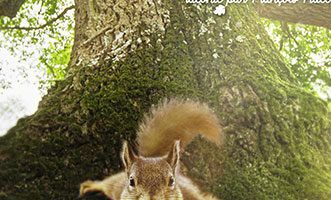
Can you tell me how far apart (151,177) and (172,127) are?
1.04 feet

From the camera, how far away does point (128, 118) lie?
71.7 inches

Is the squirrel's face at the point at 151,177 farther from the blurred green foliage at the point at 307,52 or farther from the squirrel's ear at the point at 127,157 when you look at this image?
the blurred green foliage at the point at 307,52

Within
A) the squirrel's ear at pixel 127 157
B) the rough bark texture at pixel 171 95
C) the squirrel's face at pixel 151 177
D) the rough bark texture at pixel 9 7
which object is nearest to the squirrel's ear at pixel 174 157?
the squirrel's face at pixel 151 177

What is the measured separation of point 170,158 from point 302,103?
0.89 metres

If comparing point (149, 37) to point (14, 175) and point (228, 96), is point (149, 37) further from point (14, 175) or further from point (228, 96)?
point (14, 175)

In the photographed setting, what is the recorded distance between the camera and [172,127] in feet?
5.57

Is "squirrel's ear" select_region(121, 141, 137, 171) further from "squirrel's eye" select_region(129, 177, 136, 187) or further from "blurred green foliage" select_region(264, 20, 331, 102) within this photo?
"blurred green foliage" select_region(264, 20, 331, 102)

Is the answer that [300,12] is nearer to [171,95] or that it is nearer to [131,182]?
[171,95]

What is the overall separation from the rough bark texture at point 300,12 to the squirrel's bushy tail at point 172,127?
2.74 m

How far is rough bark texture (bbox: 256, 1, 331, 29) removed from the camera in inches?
161

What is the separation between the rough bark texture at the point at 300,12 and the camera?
4090 millimetres

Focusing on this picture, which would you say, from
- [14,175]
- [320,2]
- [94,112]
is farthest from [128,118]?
[320,2]

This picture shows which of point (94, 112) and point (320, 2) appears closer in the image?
point (94, 112)

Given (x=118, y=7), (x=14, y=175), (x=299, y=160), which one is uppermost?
(x=118, y=7)
